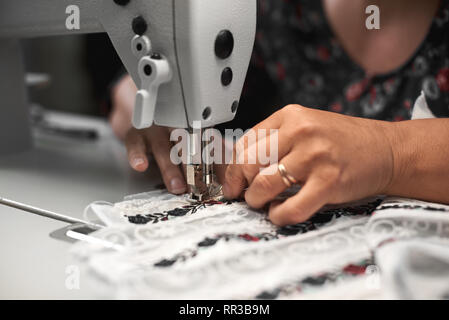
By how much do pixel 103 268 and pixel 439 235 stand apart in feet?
1.43

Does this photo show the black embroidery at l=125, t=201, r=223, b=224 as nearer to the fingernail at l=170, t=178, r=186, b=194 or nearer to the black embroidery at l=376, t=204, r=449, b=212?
the fingernail at l=170, t=178, r=186, b=194

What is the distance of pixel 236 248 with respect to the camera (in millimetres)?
542

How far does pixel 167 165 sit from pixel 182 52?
28cm

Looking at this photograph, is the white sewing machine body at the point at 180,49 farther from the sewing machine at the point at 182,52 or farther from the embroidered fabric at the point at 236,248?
the embroidered fabric at the point at 236,248

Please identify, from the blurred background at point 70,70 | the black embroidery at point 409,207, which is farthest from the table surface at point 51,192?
the blurred background at point 70,70

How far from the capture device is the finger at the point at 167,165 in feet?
2.60

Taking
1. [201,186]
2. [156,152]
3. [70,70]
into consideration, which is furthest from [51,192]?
[70,70]

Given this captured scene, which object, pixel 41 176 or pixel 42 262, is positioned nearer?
pixel 42 262

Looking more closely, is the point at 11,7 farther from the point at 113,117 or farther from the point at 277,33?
the point at 277,33

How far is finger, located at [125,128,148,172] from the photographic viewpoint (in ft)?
2.74

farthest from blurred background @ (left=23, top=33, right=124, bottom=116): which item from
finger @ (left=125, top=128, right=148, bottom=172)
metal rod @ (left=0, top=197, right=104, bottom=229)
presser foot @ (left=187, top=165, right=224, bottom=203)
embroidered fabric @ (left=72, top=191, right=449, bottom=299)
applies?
embroidered fabric @ (left=72, top=191, right=449, bottom=299)

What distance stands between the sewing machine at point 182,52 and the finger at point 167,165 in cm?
7
